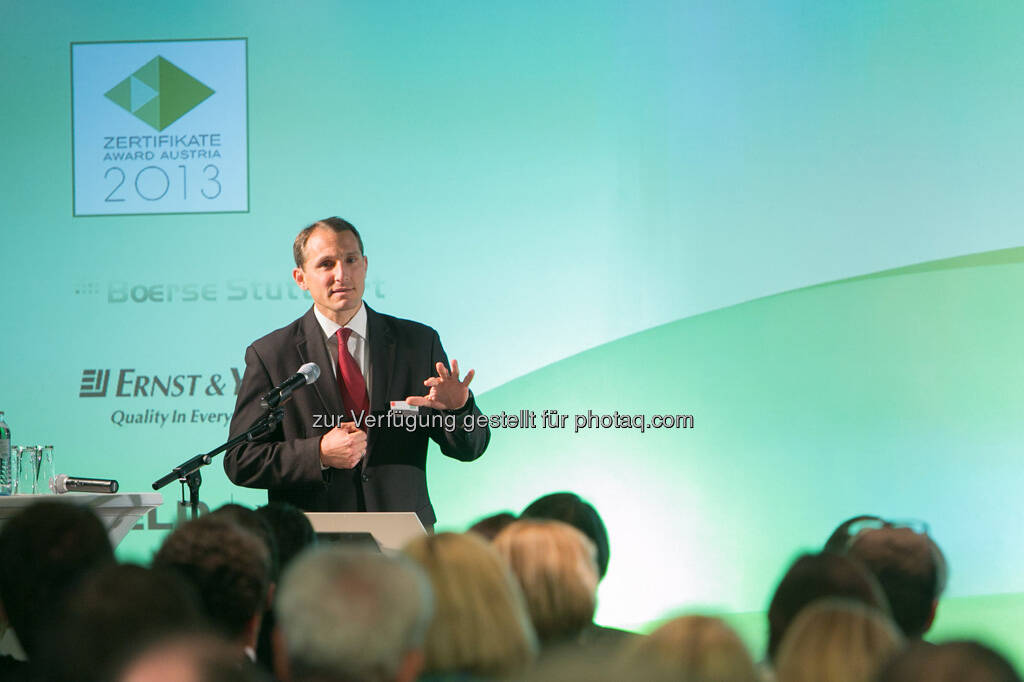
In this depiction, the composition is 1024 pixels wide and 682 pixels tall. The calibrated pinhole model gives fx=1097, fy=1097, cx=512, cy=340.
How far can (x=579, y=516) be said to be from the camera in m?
2.76

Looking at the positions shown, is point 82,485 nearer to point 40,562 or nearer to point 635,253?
point 40,562

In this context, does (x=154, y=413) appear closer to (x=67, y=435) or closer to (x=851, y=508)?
(x=67, y=435)

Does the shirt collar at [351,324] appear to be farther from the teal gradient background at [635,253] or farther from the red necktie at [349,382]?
the teal gradient background at [635,253]

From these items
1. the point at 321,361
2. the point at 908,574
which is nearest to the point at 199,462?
the point at 321,361

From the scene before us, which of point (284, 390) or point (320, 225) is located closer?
point (284, 390)

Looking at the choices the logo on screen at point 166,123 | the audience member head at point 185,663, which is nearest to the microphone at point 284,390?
the logo on screen at point 166,123

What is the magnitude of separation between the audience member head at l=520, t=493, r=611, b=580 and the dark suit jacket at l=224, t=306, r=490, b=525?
1.28m

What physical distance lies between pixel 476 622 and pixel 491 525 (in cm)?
99

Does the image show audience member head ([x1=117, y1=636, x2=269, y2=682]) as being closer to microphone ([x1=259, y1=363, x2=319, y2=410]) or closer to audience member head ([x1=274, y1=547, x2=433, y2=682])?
audience member head ([x1=274, y1=547, x2=433, y2=682])

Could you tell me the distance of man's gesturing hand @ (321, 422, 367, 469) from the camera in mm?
4055

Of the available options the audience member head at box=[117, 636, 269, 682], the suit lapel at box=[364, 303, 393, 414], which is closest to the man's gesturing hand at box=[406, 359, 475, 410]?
the suit lapel at box=[364, 303, 393, 414]

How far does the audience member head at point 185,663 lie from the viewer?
1272mm

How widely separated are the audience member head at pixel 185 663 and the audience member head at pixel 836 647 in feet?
2.35

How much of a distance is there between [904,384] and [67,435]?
415 centimetres
